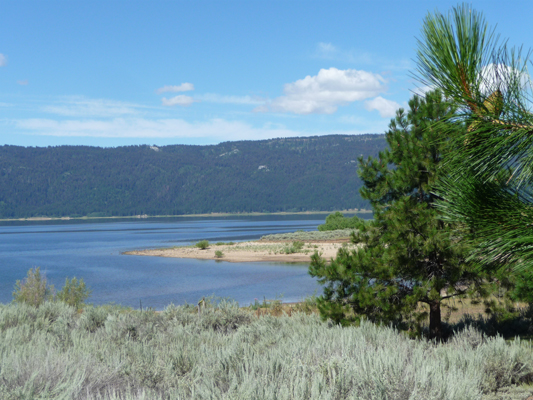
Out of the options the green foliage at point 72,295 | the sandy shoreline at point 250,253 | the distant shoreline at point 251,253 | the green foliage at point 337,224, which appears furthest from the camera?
the green foliage at point 337,224

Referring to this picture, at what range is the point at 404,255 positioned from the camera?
8070mm

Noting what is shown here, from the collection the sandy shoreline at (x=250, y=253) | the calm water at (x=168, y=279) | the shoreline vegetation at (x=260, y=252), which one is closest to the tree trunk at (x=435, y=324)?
the calm water at (x=168, y=279)

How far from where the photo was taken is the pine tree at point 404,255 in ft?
26.3

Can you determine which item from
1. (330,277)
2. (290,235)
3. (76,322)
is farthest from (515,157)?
(290,235)

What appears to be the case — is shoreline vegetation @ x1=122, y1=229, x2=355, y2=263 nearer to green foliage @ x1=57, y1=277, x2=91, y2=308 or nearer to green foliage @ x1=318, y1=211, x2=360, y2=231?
green foliage @ x1=318, y1=211, x2=360, y2=231

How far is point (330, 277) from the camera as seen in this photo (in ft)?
28.1

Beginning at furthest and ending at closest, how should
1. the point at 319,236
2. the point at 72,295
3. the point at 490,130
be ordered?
1. the point at 319,236
2. the point at 72,295
3. the point at 490,130

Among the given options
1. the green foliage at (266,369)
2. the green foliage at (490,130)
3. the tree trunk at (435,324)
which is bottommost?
the tree trunk at (435,324)

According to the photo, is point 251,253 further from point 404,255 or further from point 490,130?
point 490,130

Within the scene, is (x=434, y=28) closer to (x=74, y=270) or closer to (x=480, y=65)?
(x=480, y=65)

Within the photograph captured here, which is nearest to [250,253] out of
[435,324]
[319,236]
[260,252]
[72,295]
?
[260,252]

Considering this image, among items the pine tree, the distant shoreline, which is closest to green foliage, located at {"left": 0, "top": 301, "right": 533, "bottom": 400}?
the pine tree

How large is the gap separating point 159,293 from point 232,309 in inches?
740

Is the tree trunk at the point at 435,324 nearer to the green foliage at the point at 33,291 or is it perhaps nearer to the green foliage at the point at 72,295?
the green foliage at the point at 33,291
